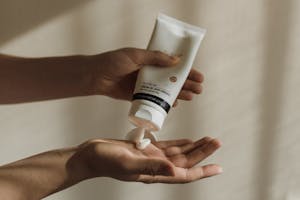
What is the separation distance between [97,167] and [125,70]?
0.15 m

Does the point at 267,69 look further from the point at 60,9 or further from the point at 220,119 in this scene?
the point at 60,9

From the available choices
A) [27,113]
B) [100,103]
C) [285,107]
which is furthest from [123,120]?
[285,107]

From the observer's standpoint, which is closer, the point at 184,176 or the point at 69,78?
the point at 184,176

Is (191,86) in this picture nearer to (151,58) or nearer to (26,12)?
(151,58)

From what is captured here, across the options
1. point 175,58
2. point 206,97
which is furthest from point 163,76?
point 206,97

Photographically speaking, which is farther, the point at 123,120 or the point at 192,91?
the point at 123,120

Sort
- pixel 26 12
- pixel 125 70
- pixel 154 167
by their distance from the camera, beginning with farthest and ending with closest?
pixel 26 12 < pixel 125 70 < pixel 154 167

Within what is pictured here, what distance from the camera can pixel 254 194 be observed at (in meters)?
1.06

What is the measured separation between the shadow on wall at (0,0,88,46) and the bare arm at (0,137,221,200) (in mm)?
254

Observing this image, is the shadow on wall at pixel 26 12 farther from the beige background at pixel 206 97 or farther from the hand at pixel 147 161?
the hand at pixel 147 161

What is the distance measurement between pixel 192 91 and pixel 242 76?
0.46ft

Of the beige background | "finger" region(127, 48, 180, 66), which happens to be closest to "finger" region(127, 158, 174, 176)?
"finger" region(127, 48, 180, 66)

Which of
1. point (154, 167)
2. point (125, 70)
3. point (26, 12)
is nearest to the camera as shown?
point (154, 167)

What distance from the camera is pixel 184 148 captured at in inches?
30.0
